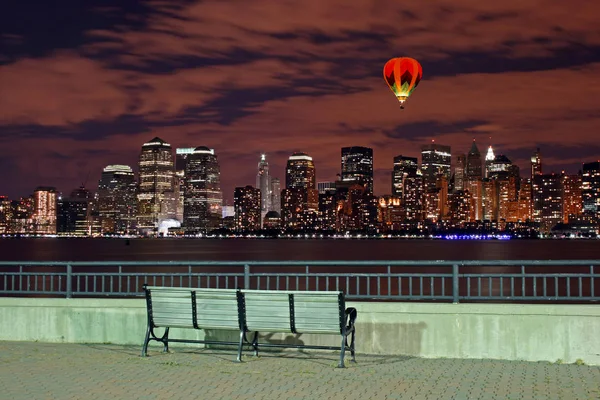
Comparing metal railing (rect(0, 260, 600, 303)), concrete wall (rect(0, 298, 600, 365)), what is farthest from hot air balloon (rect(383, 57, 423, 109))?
concrete wall (rect(0, 298, 600, 365))

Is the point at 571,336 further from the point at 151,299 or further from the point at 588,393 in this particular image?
the point at 151,299

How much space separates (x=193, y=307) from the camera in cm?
1246

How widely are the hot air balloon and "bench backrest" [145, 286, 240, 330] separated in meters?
33.4

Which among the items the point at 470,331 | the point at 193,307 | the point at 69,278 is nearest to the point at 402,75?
the point at 69,278

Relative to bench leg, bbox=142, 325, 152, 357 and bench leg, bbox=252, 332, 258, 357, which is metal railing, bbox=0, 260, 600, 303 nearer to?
bench leg, bbox=142, 325, 152, 357

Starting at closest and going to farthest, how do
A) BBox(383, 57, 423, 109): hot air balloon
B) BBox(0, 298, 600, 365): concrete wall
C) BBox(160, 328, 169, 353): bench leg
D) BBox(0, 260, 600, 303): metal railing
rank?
BBox(0, 298, 600, 365): concrete wall, BBox(160, 328, 169, 353): bench leg, BBox(0, 260, 600, 303): metal railing, BBox(383, 57, 423, 109): hot air balloon

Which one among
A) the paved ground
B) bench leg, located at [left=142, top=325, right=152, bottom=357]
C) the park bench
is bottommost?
the paved ground

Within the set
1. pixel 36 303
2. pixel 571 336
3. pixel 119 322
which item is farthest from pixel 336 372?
pixel 36 303

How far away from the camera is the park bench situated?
11.8 meters

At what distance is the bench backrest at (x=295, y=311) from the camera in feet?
38.4

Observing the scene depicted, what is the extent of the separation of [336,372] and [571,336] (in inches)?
148

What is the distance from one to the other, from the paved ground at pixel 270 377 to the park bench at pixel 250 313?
41cm

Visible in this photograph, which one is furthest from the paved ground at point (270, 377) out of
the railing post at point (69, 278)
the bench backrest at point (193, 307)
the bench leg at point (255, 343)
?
the railing post at point (69, 278)

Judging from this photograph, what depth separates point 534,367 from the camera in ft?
38.8
